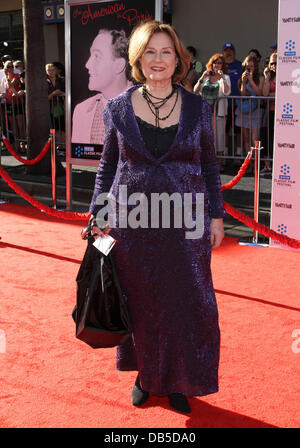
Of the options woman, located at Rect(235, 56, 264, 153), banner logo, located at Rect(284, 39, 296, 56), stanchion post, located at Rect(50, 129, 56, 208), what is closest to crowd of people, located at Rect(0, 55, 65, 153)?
stanchion post, located at Rect(50, 129, 56, 208)

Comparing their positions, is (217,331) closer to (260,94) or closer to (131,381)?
(131,381)

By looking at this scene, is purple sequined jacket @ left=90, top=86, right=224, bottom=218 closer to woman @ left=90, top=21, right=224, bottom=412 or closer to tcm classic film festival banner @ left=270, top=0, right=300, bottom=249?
woman @ left=90, top=21, right=224, bottom=412

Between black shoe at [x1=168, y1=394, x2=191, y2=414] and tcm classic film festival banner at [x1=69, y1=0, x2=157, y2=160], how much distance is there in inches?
186

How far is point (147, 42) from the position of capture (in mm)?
2965

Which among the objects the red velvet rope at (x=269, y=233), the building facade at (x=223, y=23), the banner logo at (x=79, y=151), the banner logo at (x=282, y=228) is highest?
the building facade at (x=223, y=23)

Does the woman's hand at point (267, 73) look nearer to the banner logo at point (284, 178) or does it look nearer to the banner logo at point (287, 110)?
the banner logo at point (287, 110)

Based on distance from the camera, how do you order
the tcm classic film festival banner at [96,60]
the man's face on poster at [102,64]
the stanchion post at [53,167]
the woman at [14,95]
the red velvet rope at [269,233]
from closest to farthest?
1. the red velvet rope at [269,233]
2. the tcm classic film festival banner at [96,60]
3. the man's face on poster at [102,64]
4. the stanchion post at [53,167]
5. the woman at [14,95]

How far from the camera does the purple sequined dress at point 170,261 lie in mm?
2971

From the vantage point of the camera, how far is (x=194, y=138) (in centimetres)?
296

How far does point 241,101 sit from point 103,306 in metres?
7.42

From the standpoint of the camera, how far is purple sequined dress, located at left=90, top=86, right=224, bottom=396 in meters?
2.97

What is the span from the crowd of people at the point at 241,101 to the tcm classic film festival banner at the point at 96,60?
2647 millimetres

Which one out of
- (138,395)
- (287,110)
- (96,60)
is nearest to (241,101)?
(96,60)

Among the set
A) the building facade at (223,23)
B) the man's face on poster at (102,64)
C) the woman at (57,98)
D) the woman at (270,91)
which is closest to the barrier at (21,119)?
the woman at (57,98)
